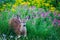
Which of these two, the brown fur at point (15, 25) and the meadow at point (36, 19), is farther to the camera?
the brown fur at point (15, 25)

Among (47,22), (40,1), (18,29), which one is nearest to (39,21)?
(47,22)

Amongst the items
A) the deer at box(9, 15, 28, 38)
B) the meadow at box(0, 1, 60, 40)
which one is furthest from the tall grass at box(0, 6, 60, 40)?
the deer at box(9, 15, 28, 38)

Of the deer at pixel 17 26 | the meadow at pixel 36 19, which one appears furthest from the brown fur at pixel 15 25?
the meadow at pixel 36 19

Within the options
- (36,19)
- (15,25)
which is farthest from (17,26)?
(36,19)

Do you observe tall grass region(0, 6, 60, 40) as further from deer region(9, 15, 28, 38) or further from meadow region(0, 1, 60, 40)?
deer region(9, 15, 28, 38)

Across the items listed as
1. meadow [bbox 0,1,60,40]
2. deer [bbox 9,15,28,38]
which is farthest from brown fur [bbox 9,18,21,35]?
meadow [bbox 0,1,60,40]

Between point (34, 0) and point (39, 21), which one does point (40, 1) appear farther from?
point (39, 21)

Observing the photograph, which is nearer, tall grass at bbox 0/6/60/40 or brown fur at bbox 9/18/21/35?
tall grass at bbox 0/6/60/40

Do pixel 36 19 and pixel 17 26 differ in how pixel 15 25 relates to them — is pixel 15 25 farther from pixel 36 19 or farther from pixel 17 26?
pixel 36 19

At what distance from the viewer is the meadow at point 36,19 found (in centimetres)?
673

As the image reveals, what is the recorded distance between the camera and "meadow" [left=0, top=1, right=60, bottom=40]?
6.73 metres

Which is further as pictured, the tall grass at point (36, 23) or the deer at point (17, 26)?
the deer at point (17, 26)

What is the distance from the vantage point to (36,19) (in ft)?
24.1

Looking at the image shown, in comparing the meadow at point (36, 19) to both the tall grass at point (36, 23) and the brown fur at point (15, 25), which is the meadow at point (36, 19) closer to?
the tall grass at point (36, 23)
